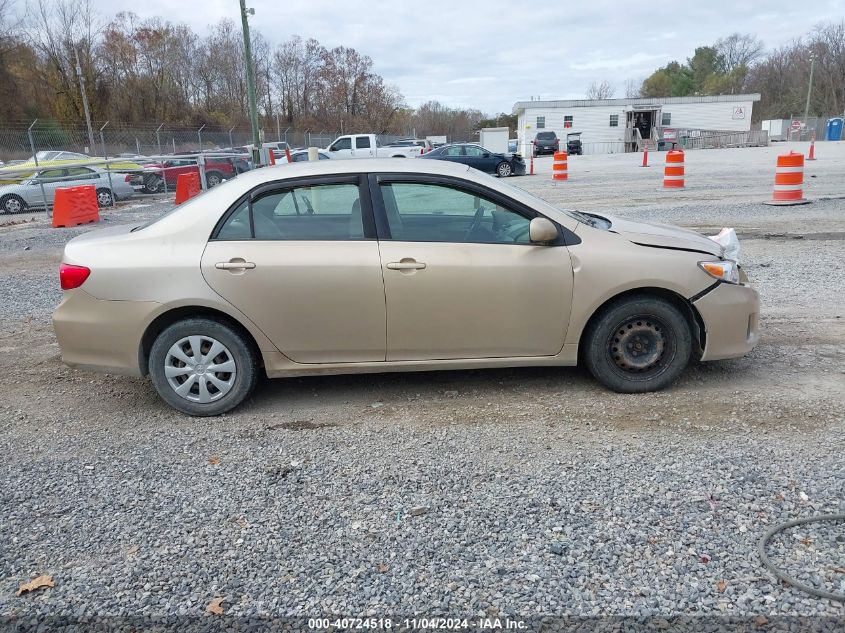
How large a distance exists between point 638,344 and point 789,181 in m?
11.8

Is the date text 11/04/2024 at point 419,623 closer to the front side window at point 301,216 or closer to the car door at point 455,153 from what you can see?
the front side window at point 301,216

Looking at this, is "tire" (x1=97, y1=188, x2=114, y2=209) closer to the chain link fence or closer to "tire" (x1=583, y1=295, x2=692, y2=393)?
the chain link fence

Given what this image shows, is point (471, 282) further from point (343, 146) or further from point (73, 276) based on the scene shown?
point (343, 146)

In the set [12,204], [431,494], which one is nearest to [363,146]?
Answer: [12,204]

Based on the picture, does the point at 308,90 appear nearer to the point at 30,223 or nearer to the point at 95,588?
the point at 30,223

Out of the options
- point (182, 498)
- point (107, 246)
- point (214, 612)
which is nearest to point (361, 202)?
point (107, 246)

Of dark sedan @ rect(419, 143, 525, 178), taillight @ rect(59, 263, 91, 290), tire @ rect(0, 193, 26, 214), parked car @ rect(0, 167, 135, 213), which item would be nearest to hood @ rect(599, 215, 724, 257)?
taillight @ rect(59, 263, 91, 290)

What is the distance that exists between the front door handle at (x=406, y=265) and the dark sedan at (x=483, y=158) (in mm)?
22589

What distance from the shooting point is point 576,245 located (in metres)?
4.29

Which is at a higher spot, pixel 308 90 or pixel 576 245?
pixel 308 90

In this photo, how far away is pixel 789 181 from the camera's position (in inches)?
546

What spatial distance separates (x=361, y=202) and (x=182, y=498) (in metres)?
2.14

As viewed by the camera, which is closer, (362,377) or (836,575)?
(836,575)

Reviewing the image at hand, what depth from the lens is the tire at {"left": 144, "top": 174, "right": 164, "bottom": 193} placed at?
2272 centimetres
